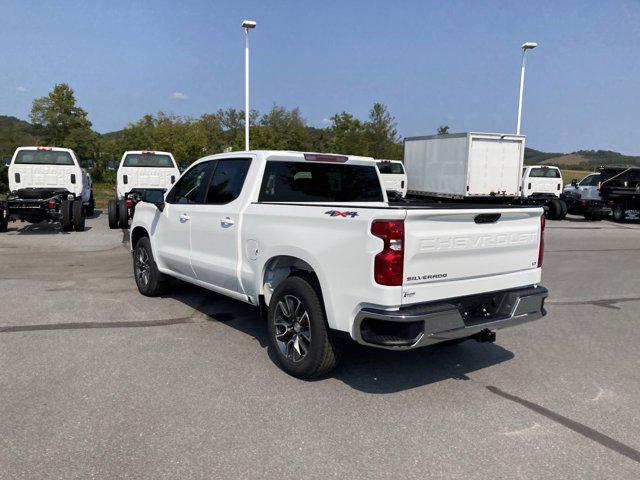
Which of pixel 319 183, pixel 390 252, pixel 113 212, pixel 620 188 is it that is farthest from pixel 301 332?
pixel 620 188

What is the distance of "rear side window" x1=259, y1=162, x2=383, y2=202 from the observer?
520 centimetres

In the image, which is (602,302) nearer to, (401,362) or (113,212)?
(401,362)

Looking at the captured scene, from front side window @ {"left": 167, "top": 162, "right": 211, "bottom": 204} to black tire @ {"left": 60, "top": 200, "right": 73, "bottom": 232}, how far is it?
27.5ft

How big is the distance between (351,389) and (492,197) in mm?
16807

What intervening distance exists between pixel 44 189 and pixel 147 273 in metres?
9.00

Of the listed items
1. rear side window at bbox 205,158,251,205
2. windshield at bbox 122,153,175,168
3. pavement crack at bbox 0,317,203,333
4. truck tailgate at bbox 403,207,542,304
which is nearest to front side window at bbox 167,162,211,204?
rear side window at bbox 205,158,251,205

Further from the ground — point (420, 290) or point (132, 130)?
point (132, 130)

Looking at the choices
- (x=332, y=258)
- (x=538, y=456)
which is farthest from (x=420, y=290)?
(x=538, y=456)

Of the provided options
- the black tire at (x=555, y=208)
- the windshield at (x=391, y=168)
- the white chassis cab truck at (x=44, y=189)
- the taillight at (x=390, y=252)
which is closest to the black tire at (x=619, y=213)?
the black tire at (x=555, y=208)

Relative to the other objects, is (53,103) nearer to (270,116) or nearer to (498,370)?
(270,116)

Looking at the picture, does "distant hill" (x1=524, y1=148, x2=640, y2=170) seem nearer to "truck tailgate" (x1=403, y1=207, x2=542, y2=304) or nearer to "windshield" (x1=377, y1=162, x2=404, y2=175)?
"windshield" (x1=377, y1=162, x2=404, y2=175)

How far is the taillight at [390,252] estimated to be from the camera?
11.8 feet

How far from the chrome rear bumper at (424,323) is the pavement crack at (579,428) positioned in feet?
1.86

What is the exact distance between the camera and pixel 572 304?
7328mm
